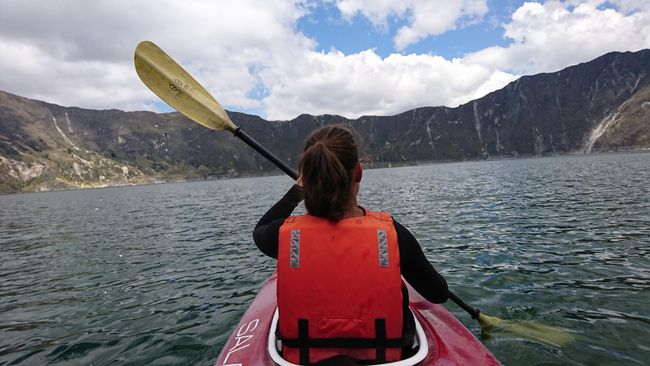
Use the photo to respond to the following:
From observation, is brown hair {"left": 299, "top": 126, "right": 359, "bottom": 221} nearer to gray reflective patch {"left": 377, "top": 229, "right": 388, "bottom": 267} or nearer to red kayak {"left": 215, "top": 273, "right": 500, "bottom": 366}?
gray reflective patch {"left": 377, "top": 229, "right": 388, "bottom": 267}

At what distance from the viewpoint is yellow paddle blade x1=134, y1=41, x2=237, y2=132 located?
762 centimetres

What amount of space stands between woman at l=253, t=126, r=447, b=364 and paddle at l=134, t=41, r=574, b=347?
3.98 m

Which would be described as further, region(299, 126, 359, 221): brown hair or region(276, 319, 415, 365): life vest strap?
region(276, 319, 415, 365): life vest strap

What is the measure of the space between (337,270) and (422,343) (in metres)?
1.34

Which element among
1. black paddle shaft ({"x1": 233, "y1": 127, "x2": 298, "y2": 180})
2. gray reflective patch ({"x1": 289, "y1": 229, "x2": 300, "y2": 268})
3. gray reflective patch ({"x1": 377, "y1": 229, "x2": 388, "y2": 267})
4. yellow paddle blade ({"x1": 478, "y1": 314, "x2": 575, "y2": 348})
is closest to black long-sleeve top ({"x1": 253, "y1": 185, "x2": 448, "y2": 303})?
gray reflective patch ({"x1": 377, "y1": 229, "x2": 388, "y2": 267})

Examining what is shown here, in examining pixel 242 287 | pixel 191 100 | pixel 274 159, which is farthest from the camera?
pixel 242 287

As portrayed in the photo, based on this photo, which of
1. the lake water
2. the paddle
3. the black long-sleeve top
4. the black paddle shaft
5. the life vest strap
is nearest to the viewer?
the life vest strap

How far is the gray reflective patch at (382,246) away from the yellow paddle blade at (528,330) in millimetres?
5196

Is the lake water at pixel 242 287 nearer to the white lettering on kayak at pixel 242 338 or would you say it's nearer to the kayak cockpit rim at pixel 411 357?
the white lettering on kayak at pixel 242 338

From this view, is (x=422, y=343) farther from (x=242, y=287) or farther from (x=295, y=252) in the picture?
(x=242, y=287)

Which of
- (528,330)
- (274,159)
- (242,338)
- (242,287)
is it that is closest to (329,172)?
(242,338)

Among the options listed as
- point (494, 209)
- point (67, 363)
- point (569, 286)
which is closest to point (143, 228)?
point (67, 363)

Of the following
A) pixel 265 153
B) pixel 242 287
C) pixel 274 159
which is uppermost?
pixel 265 153

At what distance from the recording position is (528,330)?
7.42m
